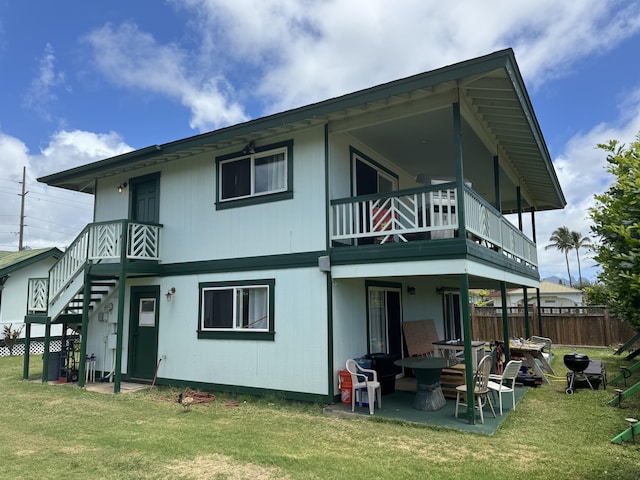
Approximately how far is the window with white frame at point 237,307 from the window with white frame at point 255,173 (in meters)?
1.98

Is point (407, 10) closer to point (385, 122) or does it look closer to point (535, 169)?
point (385, 122)

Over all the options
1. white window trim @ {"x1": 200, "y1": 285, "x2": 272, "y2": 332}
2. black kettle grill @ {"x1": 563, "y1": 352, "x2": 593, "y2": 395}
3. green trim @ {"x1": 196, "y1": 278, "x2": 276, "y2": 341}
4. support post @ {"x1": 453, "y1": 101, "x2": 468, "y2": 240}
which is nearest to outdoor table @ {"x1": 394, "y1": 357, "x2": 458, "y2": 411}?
support post @ {"x1": 453, "y1": 101, "x2": 468, "y2": 240}

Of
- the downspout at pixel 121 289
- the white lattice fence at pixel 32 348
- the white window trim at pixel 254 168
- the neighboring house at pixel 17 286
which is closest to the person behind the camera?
the white window trim at pixel 254 168

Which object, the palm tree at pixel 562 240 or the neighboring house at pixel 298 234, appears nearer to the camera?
the neighboring house at pixel 298 234

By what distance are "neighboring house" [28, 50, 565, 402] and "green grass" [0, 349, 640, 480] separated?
150 cm

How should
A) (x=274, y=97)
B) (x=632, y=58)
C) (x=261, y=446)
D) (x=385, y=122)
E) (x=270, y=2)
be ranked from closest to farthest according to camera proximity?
(x=261, y=446) → (x=385, y=122) → (x=270, y=2) → (x=632, y=58) → (x=274, y=97)

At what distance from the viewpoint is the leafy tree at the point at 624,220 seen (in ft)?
11.8

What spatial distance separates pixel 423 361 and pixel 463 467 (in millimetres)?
2811

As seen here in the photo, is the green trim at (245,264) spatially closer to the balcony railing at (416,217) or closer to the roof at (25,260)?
the balcony railing at (416,217)

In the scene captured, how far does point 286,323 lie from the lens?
8773 mm

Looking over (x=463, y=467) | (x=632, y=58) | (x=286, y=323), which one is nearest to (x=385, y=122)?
(x=286, y=323)

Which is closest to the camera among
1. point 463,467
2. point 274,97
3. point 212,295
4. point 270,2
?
point 463,467

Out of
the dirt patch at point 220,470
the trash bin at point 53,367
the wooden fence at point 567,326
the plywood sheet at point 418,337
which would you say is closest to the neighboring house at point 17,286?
the trash bin at point 53,367

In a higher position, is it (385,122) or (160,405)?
(385,122)
